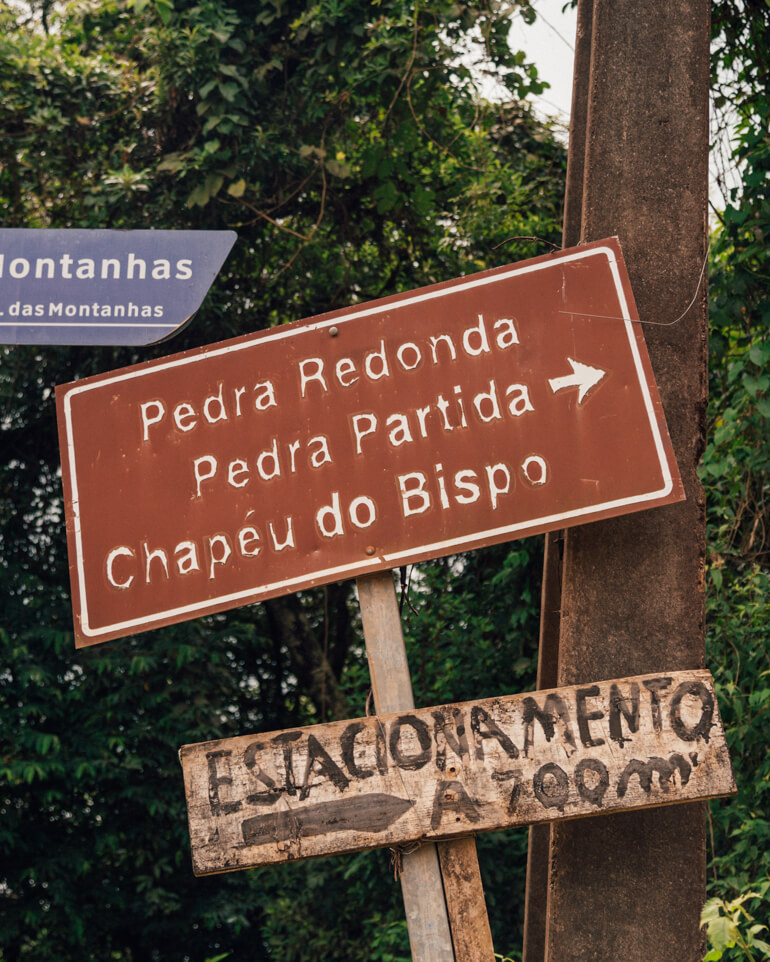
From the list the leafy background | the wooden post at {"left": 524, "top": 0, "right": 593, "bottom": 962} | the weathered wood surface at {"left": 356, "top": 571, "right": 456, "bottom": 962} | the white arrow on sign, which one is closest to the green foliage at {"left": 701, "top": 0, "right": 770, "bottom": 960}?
the leafy background

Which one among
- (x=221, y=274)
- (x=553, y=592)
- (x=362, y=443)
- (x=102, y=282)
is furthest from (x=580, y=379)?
(x=221, y=274)

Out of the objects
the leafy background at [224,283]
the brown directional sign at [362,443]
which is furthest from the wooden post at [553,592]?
the leafy background at [224,283]

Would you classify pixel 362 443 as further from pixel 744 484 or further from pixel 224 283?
pixel 224 283

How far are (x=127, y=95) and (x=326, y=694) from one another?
188 inches

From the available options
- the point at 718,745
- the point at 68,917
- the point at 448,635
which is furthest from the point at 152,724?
the point at 718,745

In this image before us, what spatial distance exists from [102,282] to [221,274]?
12.9 feet

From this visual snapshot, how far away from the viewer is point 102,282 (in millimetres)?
2404

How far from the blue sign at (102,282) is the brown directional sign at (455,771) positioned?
46.4 inches

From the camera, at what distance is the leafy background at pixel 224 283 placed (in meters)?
5.22

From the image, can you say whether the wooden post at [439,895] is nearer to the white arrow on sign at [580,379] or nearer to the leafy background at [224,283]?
the white arrow on sign at [580,379]

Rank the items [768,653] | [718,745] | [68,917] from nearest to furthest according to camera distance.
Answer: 1. [718,745]
2. [768,653]
3. [68,917]

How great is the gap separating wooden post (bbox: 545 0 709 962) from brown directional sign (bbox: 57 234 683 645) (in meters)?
0.16

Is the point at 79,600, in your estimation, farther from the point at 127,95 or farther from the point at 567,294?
the point at 127,95

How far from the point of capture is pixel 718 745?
5.77 ft
